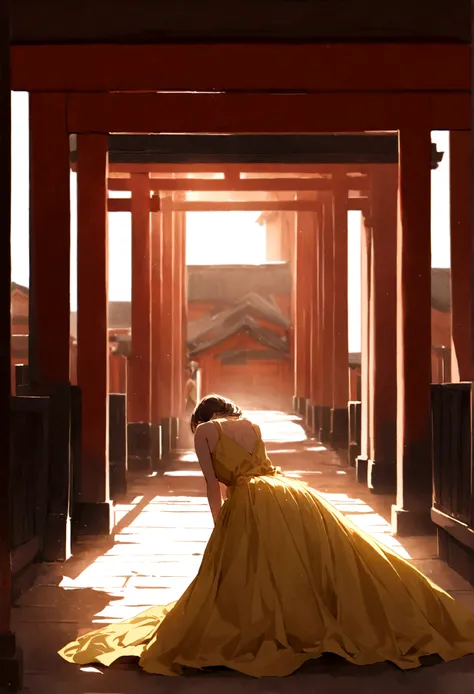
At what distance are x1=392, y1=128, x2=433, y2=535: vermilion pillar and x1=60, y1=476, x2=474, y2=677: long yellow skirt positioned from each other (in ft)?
10.5

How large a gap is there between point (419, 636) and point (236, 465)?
1.00 metres

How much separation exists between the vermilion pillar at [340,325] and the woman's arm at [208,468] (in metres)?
10.3

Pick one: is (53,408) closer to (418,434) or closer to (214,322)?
(418,434)

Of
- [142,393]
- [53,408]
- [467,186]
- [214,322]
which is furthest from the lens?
[214,322]

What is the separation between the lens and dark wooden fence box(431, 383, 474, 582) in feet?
18.7

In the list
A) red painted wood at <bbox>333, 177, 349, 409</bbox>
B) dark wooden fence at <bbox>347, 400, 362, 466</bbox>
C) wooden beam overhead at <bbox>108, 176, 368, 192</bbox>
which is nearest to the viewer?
dark wooden fence at <bbox>347, 400, 362, 466</bbox>

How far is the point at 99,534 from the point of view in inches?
289

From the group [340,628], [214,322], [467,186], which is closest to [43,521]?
[340,628]

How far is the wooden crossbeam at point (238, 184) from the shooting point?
41.6ft

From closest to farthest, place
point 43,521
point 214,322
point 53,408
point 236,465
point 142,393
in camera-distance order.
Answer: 1. point 236,465
2. point 43,521
3. point 53,408
4. point 142,393
5. point 214,322

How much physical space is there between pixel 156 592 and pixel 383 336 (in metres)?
5.43

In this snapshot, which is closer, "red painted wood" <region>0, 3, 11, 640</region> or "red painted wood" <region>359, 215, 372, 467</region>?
"red painted wood" <region>0, 3, 11, 640</region>

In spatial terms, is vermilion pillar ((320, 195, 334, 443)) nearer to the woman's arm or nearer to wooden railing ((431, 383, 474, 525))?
wooden railing ((431, 383, 474, 525))

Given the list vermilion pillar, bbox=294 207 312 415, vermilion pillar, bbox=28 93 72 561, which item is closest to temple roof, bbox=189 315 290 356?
vermilion pillar, bbox=294 207 312 415
